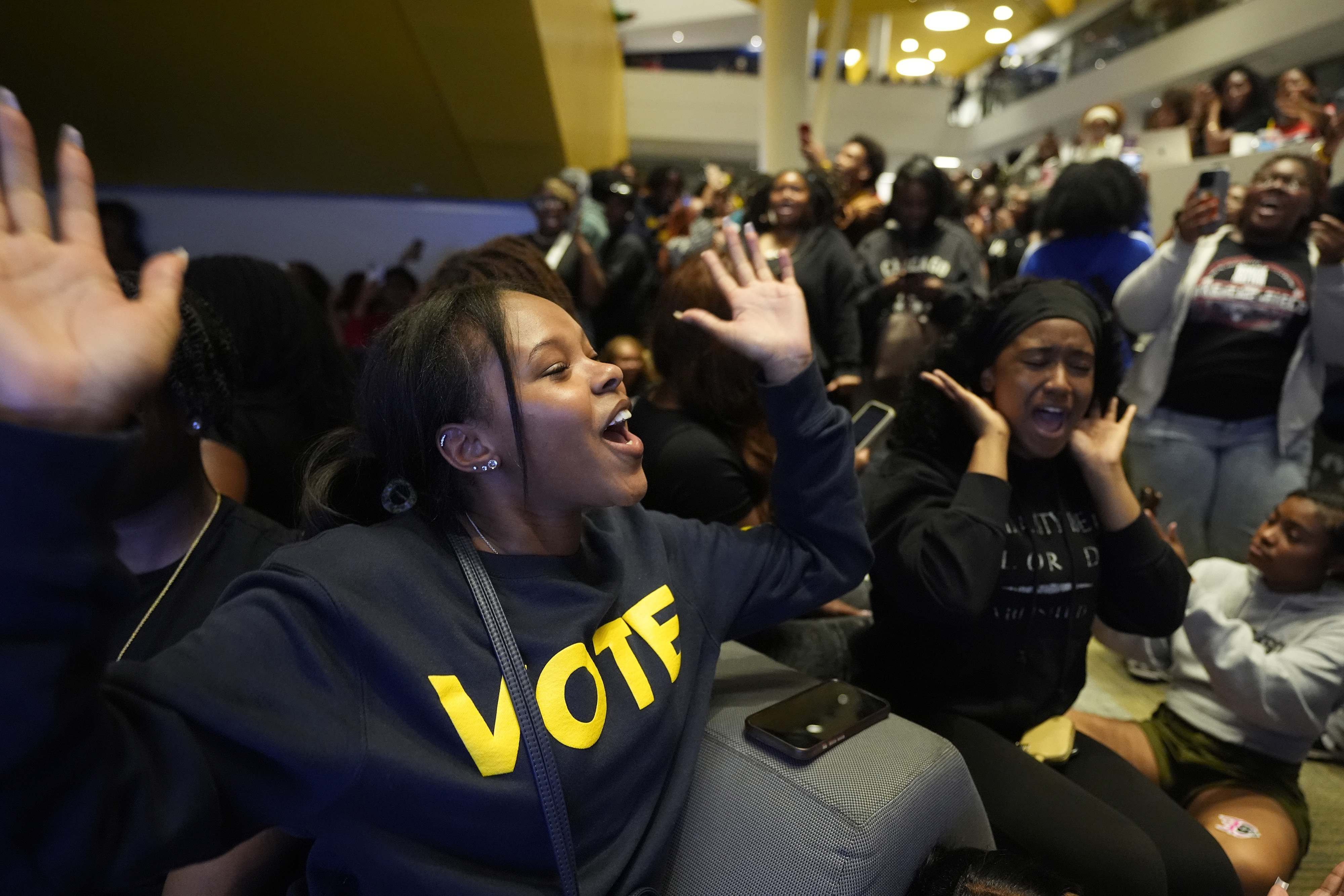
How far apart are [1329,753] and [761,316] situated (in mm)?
2274

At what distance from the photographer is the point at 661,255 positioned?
14.4 ft

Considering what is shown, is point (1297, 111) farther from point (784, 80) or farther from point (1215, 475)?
point (784, 80)

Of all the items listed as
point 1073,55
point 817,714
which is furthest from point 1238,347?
point 1073,55


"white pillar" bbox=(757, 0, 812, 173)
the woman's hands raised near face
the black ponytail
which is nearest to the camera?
the black ponytail

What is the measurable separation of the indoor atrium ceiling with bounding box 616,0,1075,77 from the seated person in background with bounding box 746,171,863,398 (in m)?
7.46

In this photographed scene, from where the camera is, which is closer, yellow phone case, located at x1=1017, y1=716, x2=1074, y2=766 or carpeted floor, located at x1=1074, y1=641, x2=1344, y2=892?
yellow phone case, located at x1=1017, y1=716, x2=1074, y2=766

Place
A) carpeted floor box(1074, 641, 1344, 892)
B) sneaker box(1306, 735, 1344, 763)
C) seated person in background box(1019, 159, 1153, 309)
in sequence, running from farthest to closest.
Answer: seated person in background box(1019, 159, 1153, 309), sneaker box(1306, 735, 1344, 763), carpeted floor box(1074, 641, 1344, 892)

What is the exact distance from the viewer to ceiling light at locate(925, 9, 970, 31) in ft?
29.0

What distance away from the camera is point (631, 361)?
114 inches

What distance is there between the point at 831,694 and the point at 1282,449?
2.13m

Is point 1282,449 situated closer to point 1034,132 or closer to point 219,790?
point 219,790

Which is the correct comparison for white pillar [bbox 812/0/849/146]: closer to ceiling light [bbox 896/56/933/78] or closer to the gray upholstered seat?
ceiling light [bbox 896/56/933/78]

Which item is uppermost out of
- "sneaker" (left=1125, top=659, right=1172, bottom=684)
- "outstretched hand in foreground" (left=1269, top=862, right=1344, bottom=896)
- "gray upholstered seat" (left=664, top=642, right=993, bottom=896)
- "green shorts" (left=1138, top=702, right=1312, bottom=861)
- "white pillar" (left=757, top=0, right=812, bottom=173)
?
"white pillar" (left=757, top=0, right=812, bottom=173)

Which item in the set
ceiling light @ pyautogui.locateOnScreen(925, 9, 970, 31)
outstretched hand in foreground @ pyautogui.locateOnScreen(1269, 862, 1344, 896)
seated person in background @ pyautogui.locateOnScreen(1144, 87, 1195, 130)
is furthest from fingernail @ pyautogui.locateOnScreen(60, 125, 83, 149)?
ceiling light @ pyautogui.locateOnScreen(925, 9, 970, 31)
